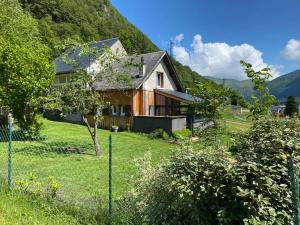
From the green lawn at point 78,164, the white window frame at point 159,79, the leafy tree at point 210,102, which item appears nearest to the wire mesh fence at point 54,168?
the green lawn at point 78,164

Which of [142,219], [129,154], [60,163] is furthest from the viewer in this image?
[129,154]

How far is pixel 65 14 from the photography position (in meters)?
91.4

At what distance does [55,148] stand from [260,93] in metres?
11.6

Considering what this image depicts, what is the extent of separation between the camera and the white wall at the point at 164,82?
3216 cm

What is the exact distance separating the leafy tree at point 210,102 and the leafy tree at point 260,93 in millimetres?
1356

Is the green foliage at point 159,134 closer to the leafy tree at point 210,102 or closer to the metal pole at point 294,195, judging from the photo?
the leafy tree at point 210,102

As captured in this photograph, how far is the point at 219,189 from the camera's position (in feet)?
16.6

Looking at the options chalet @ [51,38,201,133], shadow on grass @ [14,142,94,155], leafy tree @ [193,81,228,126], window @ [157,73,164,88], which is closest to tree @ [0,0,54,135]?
shadow on grass @ [14,142,94,155]

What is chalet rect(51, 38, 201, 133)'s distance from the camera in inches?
1144

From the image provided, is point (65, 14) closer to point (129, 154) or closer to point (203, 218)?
point (129, 154)

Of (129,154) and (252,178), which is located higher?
(252,178)

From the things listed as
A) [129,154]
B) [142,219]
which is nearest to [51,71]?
[129,154]

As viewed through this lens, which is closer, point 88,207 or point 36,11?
point 88,207

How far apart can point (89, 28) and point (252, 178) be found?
3609 inches
